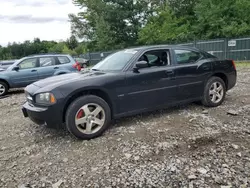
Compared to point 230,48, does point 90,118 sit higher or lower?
lower

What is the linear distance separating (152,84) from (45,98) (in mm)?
1911

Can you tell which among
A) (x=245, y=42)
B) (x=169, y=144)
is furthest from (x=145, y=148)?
(x=245, y=42)

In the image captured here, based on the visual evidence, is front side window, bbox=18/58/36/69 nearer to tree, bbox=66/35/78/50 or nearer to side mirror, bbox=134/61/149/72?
side mirror, bbox=134/61/149/72

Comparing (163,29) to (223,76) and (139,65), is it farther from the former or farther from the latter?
(139,65)

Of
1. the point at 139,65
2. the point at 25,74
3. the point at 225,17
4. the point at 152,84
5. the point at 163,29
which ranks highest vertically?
the point at 225,17

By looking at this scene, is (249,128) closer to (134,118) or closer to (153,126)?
(153,126)

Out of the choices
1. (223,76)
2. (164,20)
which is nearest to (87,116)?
(223,76)

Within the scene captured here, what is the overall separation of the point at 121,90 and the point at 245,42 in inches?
551

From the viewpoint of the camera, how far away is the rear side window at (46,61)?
29.1 feet

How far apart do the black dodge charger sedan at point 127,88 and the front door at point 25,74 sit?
5073mm

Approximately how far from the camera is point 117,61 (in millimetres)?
4297

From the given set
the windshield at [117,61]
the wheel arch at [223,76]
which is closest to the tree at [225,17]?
the wheel arch at [223,76]

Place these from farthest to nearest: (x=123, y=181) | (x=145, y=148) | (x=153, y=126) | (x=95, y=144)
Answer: (x=153, y=126) → (x=95, y=144) → (x=145, y=148) → (x=123, y=181)

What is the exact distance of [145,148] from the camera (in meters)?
3.21
